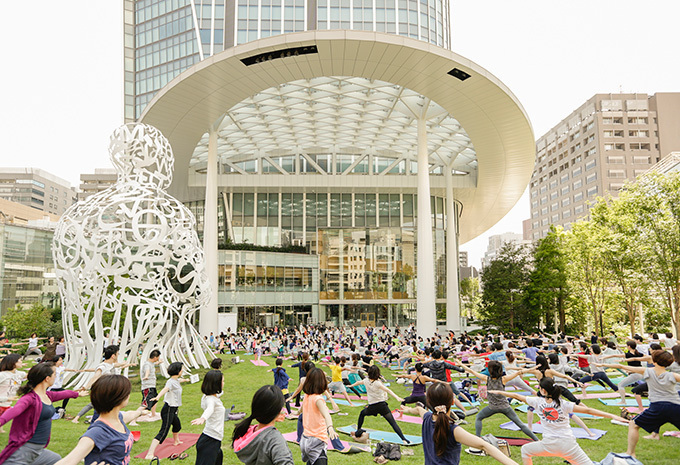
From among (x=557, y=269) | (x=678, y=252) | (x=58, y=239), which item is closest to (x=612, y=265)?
(x=678, y=252)

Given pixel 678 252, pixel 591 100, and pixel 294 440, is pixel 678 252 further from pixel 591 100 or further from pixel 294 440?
pixel 591 100

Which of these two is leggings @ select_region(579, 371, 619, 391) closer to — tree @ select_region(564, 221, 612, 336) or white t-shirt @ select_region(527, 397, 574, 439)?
white t-shirt @ select_region(527, 397, 574, 439)

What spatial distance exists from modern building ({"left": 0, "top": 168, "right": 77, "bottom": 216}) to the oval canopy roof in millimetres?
87714

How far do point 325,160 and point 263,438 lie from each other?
42.4m

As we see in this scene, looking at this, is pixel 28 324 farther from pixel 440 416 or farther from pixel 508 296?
pixel 508 296

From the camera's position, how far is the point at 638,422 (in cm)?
607

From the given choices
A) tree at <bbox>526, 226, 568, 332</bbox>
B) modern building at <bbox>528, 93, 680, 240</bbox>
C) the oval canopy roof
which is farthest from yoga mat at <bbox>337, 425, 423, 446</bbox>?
modern building at <bbox>528, 93, 680, 240</bbox>

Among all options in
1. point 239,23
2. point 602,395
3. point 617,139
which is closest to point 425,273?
point 602,395

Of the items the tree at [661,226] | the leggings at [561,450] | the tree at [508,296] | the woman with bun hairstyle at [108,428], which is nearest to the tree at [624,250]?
the tree at [661,226]

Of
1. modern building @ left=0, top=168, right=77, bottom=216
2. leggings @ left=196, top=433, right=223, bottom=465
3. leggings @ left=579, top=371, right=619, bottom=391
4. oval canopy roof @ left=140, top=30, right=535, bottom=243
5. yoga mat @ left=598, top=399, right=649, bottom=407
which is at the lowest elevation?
yoga mat @ left=598, top=399, right=649, bottom=407

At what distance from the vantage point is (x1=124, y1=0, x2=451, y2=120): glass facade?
152 feet

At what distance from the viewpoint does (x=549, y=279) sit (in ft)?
104

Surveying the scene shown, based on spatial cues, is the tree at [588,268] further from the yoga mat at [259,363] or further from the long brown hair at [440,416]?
the long brown hair at [440,416]

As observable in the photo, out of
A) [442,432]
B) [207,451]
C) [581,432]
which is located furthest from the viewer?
[581,432]
